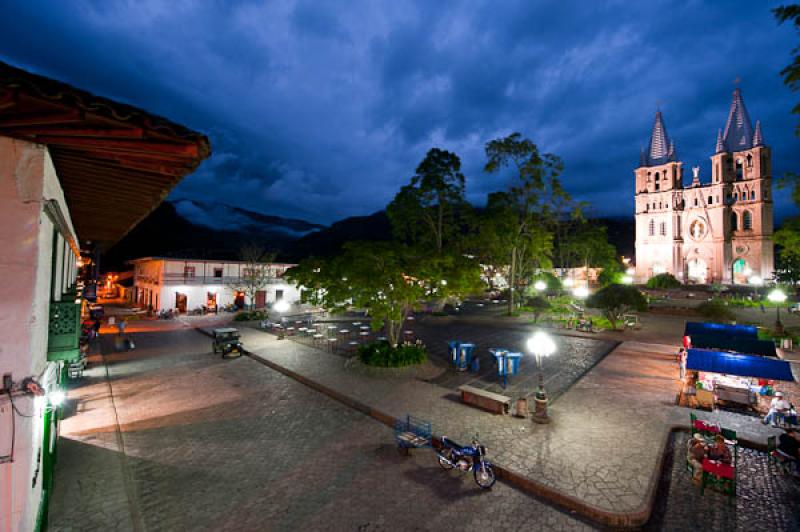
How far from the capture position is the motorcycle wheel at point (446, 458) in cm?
770

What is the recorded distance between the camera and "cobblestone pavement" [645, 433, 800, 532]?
6.13 meters

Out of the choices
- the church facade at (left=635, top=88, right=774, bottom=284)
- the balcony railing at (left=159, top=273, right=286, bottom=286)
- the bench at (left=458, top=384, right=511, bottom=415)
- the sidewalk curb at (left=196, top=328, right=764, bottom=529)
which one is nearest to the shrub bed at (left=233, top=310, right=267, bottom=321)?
the balcony railing at (left=159, top=273, right=286, bottom=286)

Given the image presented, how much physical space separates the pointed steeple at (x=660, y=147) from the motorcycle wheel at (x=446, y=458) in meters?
83.3

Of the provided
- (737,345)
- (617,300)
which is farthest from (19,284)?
(617,300)

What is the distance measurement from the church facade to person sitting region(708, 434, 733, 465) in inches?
2865

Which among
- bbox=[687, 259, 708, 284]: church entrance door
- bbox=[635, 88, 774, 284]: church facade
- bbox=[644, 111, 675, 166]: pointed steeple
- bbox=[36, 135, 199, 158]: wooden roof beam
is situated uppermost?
bbox=[644, 111, 675, 166]: pointed steeple

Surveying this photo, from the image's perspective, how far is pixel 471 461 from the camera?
7.48m

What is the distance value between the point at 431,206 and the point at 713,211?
63534 mm

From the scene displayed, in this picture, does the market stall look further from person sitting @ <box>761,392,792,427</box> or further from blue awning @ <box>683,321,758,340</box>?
blue awning @ <box>683,321,758,340</box>

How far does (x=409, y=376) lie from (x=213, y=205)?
198811mm

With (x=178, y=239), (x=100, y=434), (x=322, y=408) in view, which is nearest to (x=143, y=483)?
(x=100, y=434)

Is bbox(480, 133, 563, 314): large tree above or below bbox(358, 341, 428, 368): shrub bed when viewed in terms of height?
above

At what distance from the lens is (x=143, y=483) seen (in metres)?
7.36

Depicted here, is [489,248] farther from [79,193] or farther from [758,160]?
[758,160]
